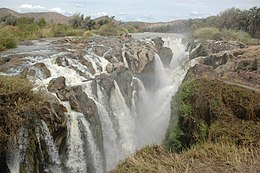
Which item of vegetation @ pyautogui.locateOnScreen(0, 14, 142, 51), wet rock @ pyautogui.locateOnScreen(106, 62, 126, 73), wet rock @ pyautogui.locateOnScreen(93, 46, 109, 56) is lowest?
wet rock @ pyautogui.locateOnScreen(106, 62, 126, 73)

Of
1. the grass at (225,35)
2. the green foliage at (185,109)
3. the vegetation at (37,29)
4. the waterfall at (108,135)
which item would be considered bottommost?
the waterfall at (108,135)

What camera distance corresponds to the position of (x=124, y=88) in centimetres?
1769

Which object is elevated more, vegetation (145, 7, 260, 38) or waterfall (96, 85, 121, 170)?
vegetation (145, 7, 260, 38)

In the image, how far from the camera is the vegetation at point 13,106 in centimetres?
892

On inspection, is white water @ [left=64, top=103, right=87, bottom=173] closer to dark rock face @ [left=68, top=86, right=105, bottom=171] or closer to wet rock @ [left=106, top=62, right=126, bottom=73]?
dark rock face @ [left=68, top=86, right=105, bottom=171]

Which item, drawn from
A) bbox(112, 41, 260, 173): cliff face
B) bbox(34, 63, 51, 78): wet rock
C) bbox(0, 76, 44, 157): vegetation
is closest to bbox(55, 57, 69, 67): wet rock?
bbox(34, 63, 51, 78): wet rock

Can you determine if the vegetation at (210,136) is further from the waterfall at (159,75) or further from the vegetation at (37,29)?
the vegetation at (37,29)

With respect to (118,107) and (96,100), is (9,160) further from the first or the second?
(118,107)

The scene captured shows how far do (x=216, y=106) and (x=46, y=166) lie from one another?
5887 mm

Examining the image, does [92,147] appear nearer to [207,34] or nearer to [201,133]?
[201,133]

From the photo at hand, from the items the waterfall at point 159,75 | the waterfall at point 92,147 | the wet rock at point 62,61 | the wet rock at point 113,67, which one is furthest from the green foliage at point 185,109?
the waterfall at point 159,75

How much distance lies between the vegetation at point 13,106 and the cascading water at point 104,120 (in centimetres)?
64

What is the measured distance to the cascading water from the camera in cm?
1138

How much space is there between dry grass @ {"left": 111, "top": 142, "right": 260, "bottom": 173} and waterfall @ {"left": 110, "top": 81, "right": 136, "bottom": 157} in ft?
27.7
